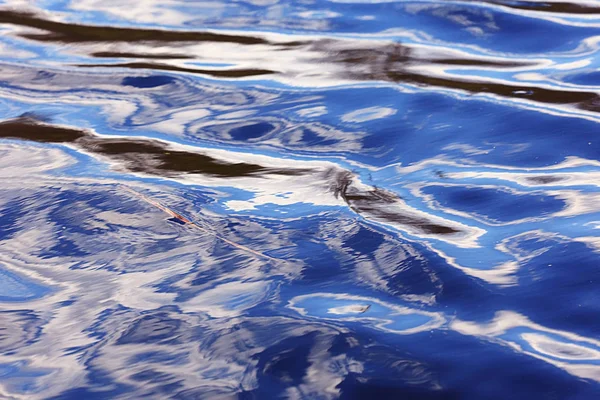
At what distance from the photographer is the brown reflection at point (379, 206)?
162cm

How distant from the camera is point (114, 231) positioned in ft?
5.40

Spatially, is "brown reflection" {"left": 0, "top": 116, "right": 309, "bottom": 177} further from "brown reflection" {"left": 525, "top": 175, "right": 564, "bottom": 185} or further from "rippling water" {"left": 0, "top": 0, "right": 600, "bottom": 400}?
"brown reflection" {"left": 525, "top": 175, "right": 564, "bottom": 185}

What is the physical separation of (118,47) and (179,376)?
175 centimetres

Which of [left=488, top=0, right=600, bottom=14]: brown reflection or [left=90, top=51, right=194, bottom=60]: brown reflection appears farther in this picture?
[left=488, top=0, right=600, bottom=14]: brown reflection

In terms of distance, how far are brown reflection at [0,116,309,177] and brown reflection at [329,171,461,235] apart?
143 millimetres

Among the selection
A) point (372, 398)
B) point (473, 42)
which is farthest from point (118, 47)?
point (372, 398)

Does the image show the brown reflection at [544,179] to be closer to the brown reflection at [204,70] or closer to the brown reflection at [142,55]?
the brown reflection at [204,70]

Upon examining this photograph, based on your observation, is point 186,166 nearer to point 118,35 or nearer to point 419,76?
point 419,76

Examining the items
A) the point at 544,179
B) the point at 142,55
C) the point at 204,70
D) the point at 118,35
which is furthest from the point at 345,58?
the point at 544,179

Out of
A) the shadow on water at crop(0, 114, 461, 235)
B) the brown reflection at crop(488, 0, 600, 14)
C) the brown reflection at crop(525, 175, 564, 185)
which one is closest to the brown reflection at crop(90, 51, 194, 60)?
the shadow on water at crop(0, 114, 461, 235)

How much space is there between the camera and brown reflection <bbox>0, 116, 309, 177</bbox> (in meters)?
1.91

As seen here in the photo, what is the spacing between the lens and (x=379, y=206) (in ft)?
5.57

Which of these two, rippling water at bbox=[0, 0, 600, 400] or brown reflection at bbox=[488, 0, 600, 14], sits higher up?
brown reflection at bbox=[488, 0, 600, 14]

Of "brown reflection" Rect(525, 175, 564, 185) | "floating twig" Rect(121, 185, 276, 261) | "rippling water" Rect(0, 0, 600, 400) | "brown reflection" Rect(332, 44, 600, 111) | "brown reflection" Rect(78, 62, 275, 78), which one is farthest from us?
"brown reflection" Rect(78, 62, 275, 78)
